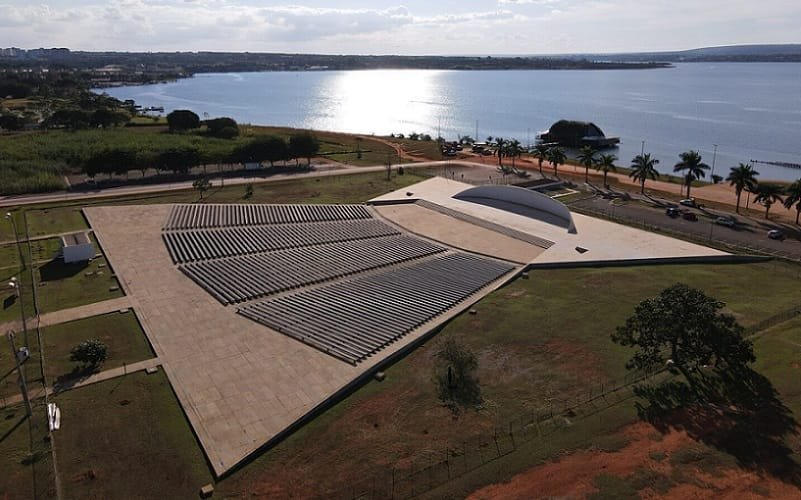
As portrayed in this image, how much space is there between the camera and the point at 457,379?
3444 cm

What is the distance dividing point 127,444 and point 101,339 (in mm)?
13070

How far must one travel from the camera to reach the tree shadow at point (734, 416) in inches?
1111

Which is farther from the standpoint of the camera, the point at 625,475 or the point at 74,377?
the point at 74,377

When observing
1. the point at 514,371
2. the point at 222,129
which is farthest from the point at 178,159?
the point at 514,371

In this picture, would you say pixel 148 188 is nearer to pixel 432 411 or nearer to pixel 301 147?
pixel 301 147

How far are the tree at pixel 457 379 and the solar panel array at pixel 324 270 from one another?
5.40 m

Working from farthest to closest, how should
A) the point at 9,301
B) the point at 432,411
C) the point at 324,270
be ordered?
the point at 324,270 < the point at 9,301 < the point at 432,411

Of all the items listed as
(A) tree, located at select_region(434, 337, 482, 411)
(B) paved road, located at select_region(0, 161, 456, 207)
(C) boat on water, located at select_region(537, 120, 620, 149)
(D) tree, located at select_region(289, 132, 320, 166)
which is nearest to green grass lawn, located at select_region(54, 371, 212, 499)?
(A) tree, located at select_region(434, 337, 482, 411)

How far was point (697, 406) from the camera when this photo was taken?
32375 mm

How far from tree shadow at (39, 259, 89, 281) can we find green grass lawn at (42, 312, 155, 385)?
1084cm

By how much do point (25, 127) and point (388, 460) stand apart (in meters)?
148

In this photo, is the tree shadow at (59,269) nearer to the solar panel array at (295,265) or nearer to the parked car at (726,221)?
the solar panel array at (295,265)

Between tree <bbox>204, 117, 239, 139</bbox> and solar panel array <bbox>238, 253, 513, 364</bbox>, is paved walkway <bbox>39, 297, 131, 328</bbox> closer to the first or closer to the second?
solar panel array <bbox>238, 253, 513, 364</bbox>

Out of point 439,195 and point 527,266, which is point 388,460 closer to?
point 527,266
